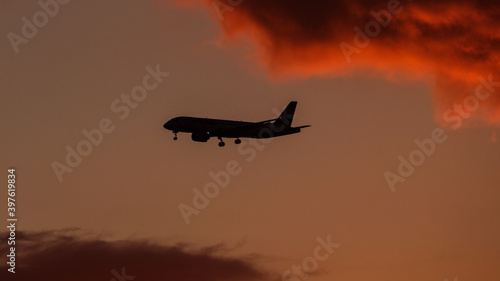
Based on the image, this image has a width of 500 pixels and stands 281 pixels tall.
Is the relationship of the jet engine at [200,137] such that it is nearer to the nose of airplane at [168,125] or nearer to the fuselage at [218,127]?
the fuselage at [218,127]

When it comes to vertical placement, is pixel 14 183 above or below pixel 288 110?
below

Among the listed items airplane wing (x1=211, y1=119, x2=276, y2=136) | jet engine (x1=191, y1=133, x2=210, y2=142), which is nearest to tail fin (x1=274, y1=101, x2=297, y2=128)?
airplane wing (x1=211, y1=119, x2=276, y2=136)

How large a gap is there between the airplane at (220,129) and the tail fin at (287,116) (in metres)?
3.44

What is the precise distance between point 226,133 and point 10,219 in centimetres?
4450

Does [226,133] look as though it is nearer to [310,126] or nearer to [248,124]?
[248,124]

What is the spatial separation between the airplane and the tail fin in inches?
136

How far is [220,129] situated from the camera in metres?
121

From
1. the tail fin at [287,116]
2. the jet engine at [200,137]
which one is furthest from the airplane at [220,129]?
the tail fin at [287,116]

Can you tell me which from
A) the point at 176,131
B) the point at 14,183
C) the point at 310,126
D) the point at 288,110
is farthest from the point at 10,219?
the point at 288,110

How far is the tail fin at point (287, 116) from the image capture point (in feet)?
429

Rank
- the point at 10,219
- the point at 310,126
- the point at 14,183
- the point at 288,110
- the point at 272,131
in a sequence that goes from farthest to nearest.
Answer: the point at 288,110 → the point at 272,131 → the point at 310,126 → the point at 14,183 → the point at 10,219

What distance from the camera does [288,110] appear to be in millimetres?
138625

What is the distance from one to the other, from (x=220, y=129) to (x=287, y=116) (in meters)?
19.3

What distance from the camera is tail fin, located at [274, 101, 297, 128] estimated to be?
13062cm
